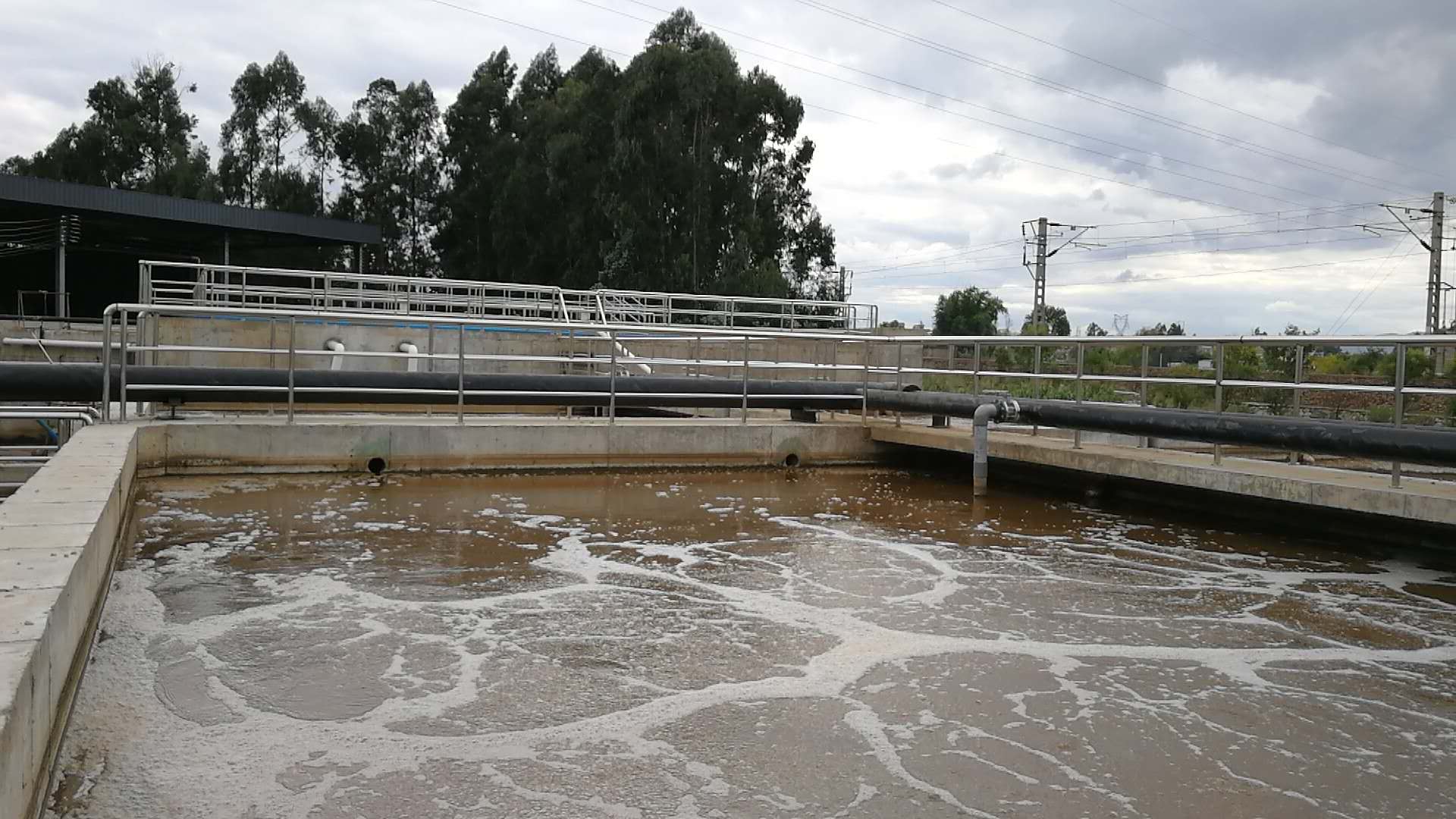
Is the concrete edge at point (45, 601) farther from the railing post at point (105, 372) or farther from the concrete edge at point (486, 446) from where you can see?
the concrete edge at point (486, 446)

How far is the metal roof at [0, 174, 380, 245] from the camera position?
37.1 meters

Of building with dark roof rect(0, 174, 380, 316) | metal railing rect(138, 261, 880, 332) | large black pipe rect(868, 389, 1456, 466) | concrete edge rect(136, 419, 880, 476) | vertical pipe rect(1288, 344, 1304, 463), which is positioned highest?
building with dark roof rect(0, 174, 380, 316)

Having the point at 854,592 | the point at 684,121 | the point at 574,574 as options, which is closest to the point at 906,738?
the point at 854,592

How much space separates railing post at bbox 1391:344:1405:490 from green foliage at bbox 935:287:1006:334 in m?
82.2

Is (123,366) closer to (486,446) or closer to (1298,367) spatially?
(486,446)

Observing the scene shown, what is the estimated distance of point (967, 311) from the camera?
9525 cm

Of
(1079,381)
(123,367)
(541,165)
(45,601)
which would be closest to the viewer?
(45,601)

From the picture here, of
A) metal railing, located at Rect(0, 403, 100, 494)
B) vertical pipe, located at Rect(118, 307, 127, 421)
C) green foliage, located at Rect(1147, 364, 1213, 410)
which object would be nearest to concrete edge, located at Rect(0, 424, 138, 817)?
metal railing, located at Rect(0, 403, 100, 494)

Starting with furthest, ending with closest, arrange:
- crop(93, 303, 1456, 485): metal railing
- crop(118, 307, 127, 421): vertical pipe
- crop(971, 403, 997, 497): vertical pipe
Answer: crop(971, 403, 997, 497): vertical pipe → crop(118, 307, 127, 421): vertical pipe → crop(93, 303, 1456, 485): metal railing

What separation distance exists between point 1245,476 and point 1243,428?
431mm

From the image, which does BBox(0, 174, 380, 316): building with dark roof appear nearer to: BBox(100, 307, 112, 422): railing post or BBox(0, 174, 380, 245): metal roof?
BBox(0, 174, 380, 245): metal roof

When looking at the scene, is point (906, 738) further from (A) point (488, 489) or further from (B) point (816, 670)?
(A) point (488, 489)

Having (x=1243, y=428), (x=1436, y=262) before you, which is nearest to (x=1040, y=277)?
(x=1436, y=262)

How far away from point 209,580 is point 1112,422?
8282mm
